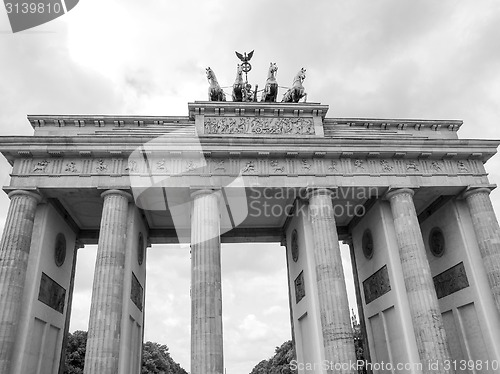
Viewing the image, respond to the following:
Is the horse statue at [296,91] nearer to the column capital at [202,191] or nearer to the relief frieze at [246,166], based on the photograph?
the relief frieze at [246,166]

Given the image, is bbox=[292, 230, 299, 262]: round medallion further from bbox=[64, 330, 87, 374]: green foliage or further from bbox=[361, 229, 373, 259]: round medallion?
bbox=[64, 330, 87, 374]: green foliage

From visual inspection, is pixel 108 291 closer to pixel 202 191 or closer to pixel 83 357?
pixel 202 191

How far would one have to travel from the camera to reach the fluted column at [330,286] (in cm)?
1836

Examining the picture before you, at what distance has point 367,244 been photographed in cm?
2552

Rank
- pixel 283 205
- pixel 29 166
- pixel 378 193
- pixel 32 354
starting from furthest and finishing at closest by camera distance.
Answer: pixel 283 205 → pixel 378 193 → pixel 29 166 → pixel 32 354

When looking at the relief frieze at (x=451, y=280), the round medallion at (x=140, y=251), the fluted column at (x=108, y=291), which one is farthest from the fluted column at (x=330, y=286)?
the round medallion at (x=140, y=251)

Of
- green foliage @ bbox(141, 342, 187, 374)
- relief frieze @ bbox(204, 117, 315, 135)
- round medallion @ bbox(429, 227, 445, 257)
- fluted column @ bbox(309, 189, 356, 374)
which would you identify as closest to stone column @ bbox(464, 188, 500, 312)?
round medallion @ bbox(429, 227, 445, 257)

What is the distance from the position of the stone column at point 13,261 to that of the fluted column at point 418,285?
18.2 metres

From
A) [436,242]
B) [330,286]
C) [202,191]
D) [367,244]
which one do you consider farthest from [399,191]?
[202,191]

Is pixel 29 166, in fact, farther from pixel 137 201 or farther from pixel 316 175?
pixel 316 175

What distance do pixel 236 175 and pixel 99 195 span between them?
23.7 ft

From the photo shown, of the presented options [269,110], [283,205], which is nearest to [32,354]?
[283,205]

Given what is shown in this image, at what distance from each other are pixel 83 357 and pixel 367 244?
3794 cm

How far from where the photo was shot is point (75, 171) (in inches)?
824
